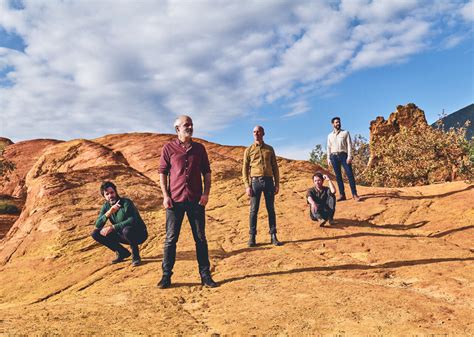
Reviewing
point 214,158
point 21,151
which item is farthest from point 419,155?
point 21,151

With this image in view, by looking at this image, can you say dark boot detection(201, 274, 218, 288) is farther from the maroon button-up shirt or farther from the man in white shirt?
the man in white shirt

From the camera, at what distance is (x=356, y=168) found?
3275 centimetres

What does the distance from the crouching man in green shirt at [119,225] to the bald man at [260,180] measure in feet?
7.01

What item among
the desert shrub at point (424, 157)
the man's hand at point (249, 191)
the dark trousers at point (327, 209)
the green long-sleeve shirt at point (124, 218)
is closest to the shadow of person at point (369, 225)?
the dark trousers at point (327, 209)

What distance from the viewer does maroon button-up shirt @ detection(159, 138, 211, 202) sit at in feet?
17.1

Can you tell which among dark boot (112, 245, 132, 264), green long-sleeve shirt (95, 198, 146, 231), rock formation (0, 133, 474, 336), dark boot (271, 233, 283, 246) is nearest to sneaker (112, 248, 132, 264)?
dark boot (112, 245, 132, 264)

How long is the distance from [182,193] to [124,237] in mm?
2480

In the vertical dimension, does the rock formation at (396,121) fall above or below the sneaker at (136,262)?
above

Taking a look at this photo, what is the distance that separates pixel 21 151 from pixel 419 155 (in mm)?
32119

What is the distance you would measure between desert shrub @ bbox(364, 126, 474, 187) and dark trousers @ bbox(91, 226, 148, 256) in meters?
16.6

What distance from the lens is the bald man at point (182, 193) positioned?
521 centimetres

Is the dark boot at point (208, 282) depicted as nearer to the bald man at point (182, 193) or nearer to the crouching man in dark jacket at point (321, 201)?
the bald man at point (182, 193)

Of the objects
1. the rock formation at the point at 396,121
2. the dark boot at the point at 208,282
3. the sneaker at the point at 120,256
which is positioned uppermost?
the rock formation at the point at 396,121

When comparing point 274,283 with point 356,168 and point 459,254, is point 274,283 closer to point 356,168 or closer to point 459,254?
point 459,254
